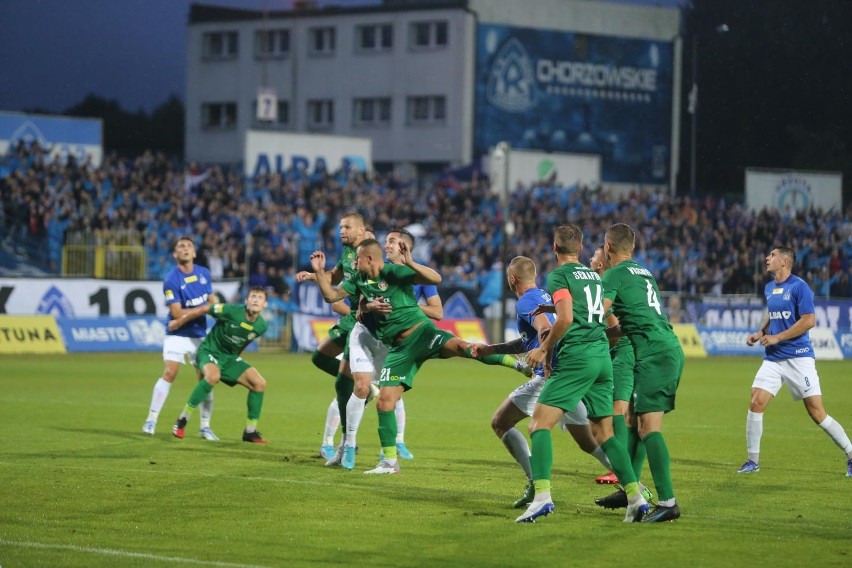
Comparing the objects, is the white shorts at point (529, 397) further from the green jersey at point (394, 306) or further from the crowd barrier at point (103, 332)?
the crowd barrier at point (103, 332)

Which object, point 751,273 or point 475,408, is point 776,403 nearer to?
point 475,408

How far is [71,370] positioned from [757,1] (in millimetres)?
62532

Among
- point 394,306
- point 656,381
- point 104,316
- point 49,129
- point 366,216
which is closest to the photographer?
point 656,381

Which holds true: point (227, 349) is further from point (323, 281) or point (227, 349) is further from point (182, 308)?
point (323, 281)

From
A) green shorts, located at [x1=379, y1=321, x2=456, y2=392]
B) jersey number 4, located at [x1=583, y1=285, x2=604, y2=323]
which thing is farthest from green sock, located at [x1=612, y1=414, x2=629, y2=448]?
green shorts, located at [x1=379, y1=321, x2=456, y2=392]

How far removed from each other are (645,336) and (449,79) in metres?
58.8

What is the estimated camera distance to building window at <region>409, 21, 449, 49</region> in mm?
68500

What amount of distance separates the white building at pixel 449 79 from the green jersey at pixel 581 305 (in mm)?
58220

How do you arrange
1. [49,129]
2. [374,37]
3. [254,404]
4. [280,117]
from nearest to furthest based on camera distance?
[254,404] < [49,129] < [374,37] < [280,117]

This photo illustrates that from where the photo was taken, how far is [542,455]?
10.4 metres

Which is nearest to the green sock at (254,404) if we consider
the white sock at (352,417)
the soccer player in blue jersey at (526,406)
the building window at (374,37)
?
the white sock at (352,417)

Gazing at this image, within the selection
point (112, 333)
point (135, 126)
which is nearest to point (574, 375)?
point (112, 333)

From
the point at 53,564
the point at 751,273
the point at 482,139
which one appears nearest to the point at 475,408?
the point at 53,564

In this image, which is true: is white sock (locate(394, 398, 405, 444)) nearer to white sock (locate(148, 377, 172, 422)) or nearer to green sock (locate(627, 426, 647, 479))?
white sock (locate(148, 377, 172, 422))
